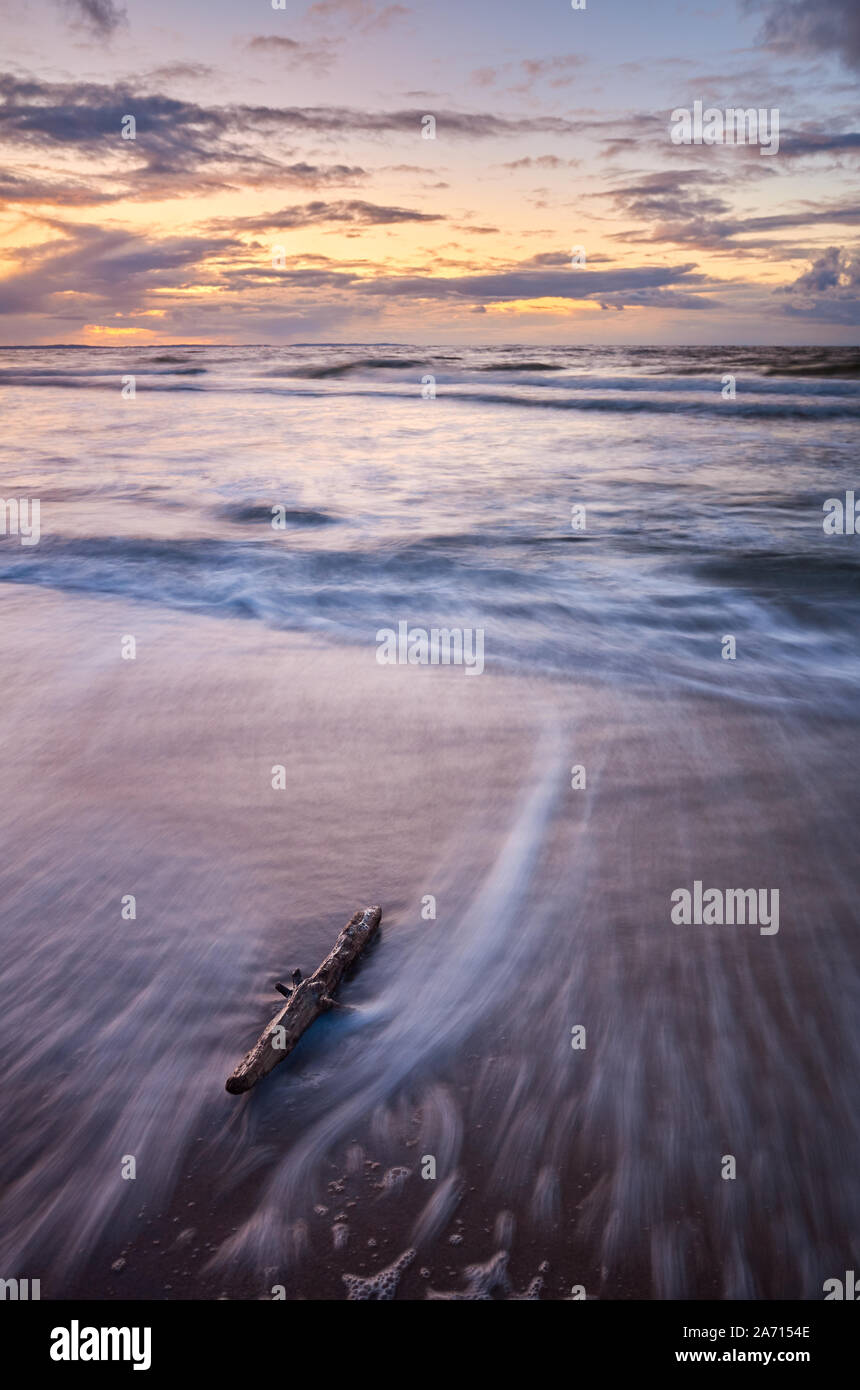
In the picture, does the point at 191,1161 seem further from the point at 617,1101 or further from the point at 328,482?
the point at 328,482

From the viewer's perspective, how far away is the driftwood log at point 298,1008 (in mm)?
2268

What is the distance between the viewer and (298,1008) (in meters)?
2.39

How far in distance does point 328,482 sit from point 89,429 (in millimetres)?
8955

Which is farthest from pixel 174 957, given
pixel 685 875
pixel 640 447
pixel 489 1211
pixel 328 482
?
pixel 640 447

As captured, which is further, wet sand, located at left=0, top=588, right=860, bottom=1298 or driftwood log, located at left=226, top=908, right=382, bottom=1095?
driftwood log, located at left=226, top=908, right=382, bottom=1095

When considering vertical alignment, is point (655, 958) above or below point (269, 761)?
below

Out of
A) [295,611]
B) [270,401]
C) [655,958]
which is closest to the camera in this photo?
[655,958]

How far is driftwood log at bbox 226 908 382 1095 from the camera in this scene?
2.27 m

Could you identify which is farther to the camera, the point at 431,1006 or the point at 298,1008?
the point at 431,1006

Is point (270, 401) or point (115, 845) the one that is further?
point (270, 401)

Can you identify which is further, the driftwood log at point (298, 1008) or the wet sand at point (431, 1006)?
the driftwood log at point (298, 1008)

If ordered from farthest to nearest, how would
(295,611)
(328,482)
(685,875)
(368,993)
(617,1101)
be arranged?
(328,482) < (295,611) < (685,875) < (368,993) < (617,1101)

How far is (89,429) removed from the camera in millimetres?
19156

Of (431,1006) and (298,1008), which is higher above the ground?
(298,1008)
